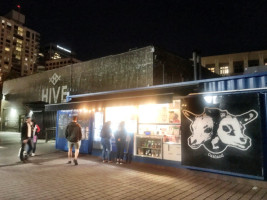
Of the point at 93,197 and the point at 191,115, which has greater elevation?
the point at 191,115

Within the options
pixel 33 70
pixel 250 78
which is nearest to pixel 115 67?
pixel 250 78

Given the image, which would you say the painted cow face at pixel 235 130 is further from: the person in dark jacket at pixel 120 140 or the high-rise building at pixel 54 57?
the high-rise building at pixel 54 57

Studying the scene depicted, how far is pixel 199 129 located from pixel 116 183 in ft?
11.6

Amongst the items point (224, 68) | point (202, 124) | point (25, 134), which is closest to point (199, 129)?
point (202, 124)

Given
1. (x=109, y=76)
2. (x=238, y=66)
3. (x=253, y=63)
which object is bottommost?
(x=109, y=76)

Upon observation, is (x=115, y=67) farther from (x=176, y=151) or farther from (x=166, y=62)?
(x=176, y=151)

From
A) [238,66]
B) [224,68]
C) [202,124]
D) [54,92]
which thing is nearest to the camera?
[202,124]

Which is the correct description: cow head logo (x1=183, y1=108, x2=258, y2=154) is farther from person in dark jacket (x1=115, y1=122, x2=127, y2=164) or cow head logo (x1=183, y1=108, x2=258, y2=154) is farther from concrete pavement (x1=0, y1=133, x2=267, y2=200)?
person in dark jacket (x1=115, y1=122, x2=127, y2=164)

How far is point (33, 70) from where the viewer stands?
124938 mm

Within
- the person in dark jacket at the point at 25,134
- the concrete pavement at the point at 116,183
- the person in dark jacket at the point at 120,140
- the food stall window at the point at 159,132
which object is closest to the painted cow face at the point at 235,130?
the concrete pavement at the point at 116,183

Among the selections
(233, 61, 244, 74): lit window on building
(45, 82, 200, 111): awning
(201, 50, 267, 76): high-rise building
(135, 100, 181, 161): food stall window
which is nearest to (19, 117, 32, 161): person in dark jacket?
(45, 82, 200, 111): awning

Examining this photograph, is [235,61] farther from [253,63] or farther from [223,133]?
[223,133]

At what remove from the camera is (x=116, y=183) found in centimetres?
659

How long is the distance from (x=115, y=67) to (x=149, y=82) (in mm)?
3166
